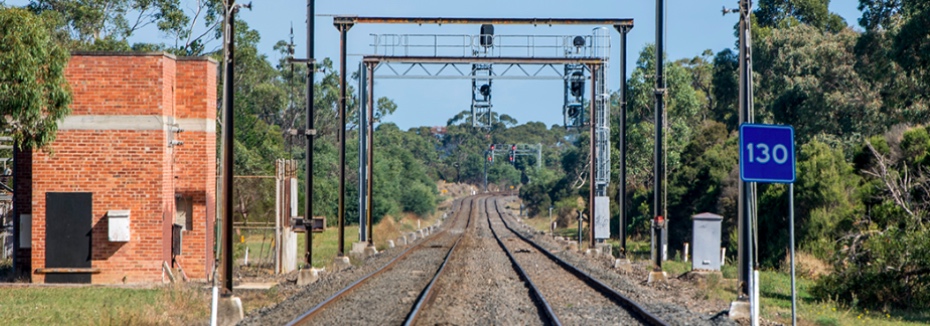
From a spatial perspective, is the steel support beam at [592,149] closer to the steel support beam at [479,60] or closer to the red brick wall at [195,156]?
the steel support beam at [479,60]

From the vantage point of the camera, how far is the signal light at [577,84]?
39.2 meters

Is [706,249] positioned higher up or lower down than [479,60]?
lower down

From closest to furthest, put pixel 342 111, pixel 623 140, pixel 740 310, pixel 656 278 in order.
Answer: pixel 740 310
pixel 656 278
pixel 623 140
pixel 342 111

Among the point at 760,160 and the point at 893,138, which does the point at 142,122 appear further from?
the point at 893,138

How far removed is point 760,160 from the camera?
12.4 m

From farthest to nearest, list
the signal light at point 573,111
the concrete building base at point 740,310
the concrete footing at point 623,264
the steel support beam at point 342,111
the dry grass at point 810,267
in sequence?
1. the signal light at point 573,111
2. the steel support beam at point 342,111
3. the dry grass at point 810,267
4. the concrete footing at point 623,264
5. the concrete building base at point 740,310

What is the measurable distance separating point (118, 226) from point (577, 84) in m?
21.4

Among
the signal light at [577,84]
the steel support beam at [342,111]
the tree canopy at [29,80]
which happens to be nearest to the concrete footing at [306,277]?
the tree canopy at [29,80]

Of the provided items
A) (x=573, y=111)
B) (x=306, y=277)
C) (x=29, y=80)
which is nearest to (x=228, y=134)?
(x=29, y=80)

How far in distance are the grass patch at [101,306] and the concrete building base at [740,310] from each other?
8756mm

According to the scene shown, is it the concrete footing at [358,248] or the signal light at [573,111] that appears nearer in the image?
the concrete footing at [358,248]

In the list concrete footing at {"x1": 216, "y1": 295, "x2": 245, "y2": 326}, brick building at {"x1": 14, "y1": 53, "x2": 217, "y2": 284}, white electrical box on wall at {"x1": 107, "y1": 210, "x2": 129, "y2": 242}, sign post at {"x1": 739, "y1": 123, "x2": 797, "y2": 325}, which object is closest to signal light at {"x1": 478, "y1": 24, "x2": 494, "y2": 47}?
brick building at {"x1": 14, "y1": 53, "x2": 217, "y2": 284}

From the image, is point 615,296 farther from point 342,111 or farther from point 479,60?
point 479,60

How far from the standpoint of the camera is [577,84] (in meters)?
40.5
